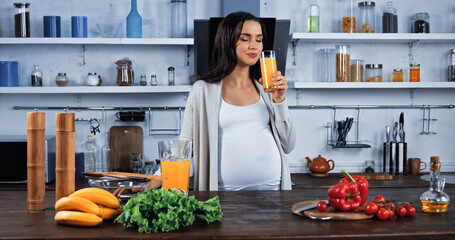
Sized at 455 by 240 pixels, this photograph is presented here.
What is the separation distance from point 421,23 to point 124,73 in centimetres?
226

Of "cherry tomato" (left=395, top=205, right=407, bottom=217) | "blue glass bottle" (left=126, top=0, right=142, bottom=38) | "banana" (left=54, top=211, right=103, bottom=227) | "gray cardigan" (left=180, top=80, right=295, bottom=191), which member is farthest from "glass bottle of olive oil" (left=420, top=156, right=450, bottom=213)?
"blue glass bottle" (left=126, top=0, right=142, bottom=38)

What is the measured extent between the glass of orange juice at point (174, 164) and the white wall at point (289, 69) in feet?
7.25

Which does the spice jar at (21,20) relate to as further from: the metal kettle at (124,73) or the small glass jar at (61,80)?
the metal kettle at (124,73)

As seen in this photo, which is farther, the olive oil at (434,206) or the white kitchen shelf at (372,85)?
the white kitchen shelf at (372,85)

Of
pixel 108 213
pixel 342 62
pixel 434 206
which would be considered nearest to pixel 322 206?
pixel 434 206

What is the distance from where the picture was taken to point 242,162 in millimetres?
2223

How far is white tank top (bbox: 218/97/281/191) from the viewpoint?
87.4 inches

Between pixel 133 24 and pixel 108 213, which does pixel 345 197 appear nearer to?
pixel 108 213

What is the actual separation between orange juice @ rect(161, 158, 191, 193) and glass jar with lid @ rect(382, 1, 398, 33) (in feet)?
8.60

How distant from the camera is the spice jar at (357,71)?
3701 millimetres

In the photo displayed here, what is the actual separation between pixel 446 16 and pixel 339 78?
3.71ft

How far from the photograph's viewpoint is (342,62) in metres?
3.63

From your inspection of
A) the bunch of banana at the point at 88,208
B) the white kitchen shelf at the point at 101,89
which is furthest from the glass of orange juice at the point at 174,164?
the white kitchen shelf at the point at 101,89

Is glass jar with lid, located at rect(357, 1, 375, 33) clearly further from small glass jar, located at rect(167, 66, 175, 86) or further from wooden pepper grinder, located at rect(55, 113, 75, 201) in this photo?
wooden pepper grinder, located at rect(55, 113, 75, 201)
